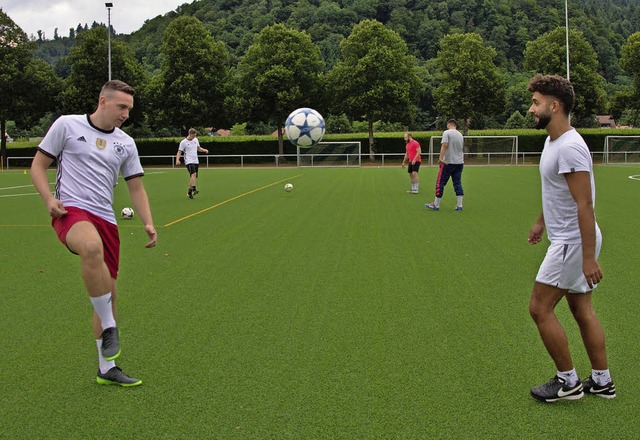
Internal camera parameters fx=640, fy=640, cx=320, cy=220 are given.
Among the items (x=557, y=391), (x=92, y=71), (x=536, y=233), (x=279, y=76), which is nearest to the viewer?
(x=557, y=391)

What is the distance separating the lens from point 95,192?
4.18 meters

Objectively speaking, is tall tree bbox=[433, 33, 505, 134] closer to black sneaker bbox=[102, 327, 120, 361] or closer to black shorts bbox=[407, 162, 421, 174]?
black shorts bbox=[407, 162, 421, 174]

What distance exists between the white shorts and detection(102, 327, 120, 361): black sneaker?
8.65 feet

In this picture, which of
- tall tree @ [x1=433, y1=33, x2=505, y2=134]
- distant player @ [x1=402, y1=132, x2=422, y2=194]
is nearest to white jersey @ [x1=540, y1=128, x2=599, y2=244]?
distant player @ [x1=402, y1=132, x2=422, y2=194]

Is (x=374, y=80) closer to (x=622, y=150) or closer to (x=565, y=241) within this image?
(x=622, y=150)

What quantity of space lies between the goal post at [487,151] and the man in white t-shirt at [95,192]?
38032mm

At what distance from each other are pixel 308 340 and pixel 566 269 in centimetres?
215

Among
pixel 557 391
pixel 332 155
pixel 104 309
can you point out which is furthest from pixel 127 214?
pixel 332 155

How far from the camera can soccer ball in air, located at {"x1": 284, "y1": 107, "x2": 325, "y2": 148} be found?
2499cm

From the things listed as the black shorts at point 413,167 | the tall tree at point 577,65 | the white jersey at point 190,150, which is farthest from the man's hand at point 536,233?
the tall tree at point 577,65

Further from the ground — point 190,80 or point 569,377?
point 190,80

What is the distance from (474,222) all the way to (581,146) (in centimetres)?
886

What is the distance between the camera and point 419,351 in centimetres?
472

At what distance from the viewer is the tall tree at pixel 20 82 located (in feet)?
150
